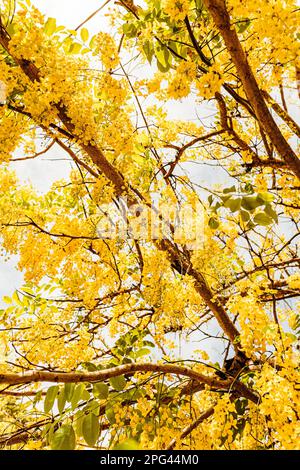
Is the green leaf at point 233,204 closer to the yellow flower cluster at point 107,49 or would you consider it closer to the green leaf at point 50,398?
the green leaf at point 50,398

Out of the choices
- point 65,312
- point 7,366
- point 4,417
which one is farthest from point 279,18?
point 4,417

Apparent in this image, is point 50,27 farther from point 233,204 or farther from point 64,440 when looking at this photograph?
point 64,440

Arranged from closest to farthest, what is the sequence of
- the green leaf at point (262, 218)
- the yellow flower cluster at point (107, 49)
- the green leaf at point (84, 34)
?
the green leaf at point (262, 218), the yellow flower cluster at point (107, 49), the green leaf at point (84, 34)

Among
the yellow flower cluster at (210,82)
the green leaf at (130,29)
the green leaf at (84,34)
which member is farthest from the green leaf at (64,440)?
the green leaf at (84,34)

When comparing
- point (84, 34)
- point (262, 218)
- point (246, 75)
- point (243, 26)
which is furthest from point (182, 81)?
point (262, 218)

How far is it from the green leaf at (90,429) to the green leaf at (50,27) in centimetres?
214

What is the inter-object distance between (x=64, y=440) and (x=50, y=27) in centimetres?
223

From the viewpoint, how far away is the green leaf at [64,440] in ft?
4.25

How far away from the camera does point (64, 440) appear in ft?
4.26

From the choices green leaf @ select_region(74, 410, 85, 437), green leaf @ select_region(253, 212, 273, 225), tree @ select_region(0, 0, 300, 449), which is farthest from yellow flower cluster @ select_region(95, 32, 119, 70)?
green leaf @ select_region(74, 410, 85, 437)

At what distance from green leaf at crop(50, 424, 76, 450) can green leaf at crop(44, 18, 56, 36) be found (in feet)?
7.14

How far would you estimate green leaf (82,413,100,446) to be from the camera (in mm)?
1367
